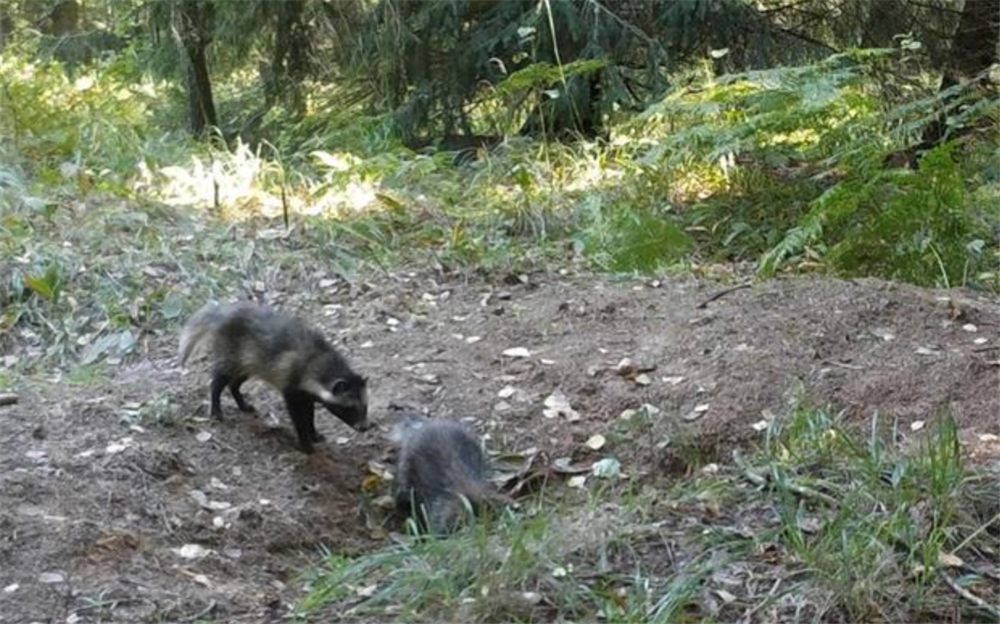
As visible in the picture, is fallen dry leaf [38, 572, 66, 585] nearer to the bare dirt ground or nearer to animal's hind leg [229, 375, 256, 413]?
the bare dirt ground

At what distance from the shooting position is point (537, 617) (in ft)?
11.4

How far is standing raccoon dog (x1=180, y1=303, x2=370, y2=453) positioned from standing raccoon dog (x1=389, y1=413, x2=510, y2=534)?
1.04ft

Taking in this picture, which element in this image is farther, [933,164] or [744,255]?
[744,255]

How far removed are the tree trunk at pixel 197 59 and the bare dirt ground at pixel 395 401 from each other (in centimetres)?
490

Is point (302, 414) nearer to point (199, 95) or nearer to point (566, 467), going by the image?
point (566, 467)

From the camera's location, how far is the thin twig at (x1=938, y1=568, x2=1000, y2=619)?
3371 mm

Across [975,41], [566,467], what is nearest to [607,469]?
[566,467]

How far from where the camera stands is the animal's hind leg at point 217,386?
5348 millimetres

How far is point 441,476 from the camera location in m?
4.76

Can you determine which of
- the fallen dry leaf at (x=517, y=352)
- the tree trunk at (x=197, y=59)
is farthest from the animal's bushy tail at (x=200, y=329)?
the tree trunk at (x=197, y=59)

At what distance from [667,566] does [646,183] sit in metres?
5.40

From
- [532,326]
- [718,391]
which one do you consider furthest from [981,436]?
[532,326]

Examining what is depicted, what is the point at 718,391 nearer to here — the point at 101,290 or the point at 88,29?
the point at 101,290

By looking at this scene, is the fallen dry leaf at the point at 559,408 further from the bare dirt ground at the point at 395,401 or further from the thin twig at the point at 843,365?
the thin twig at the point at 843,365
